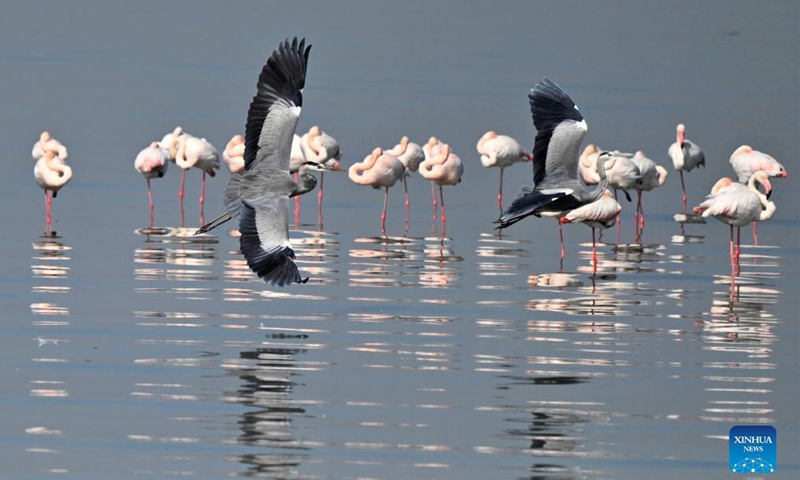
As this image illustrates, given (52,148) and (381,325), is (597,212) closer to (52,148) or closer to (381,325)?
(381,325)

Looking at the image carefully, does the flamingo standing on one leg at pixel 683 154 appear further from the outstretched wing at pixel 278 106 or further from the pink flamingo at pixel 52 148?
the outstretched wing at pixel 278 106

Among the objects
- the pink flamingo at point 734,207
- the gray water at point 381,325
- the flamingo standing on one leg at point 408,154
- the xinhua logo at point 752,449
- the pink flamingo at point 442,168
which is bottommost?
the xinhua logo at point 752,449

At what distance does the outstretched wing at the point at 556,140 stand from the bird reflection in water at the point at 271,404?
10.0ft

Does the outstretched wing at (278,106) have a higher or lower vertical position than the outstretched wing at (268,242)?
higher

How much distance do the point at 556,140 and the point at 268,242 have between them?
3177mm

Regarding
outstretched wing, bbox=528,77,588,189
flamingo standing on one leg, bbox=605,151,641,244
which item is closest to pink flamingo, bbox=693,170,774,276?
flamingo standing on one leg, bbox=605,151,641,244

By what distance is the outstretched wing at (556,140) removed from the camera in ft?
50.9

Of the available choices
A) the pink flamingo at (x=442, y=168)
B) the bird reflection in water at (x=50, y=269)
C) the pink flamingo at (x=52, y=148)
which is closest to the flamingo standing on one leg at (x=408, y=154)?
the pink flamingo at (x=442, y=168)

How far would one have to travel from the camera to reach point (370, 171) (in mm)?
21078

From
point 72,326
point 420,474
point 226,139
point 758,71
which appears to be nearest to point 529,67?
point 758,71

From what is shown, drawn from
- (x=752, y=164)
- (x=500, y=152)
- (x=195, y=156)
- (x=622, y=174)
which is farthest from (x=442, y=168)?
(x=752, y=164)

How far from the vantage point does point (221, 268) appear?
54.3ft

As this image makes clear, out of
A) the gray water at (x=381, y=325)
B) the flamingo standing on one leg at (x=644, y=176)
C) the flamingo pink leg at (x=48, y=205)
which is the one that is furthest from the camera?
the flamingo standing on one leg at (x=644, y=176)

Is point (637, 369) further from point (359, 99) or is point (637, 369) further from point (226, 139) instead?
point (359, 99)
